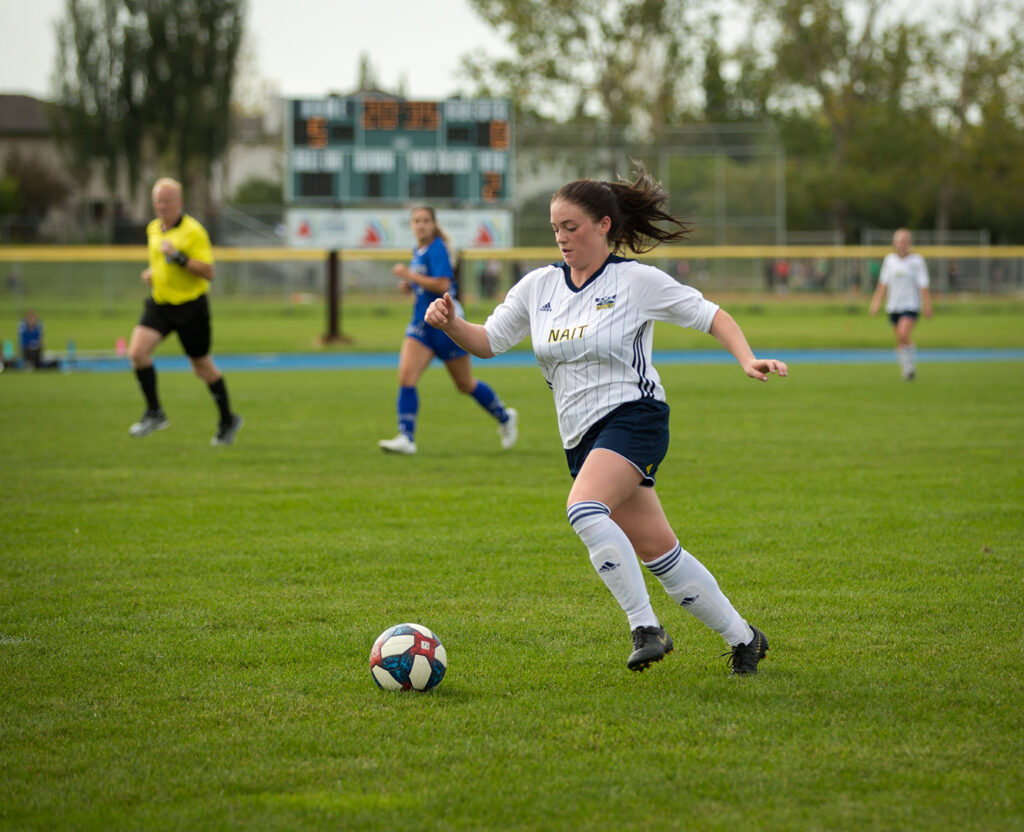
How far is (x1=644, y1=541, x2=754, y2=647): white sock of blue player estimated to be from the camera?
4.62 m

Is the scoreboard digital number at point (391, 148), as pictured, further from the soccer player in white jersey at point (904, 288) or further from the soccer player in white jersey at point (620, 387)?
the soccer player in white jersey at point (620, 387)

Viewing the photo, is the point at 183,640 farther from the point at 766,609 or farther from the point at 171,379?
the point at 171,379

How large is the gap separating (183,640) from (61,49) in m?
63.0

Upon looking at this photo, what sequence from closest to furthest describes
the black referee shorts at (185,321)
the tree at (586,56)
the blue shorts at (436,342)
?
the blue shorts at (436,342), the black referee shorts at (185,321), the tree at (586,56)

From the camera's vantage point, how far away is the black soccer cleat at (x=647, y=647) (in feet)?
14.5

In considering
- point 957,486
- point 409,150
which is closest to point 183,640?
point 957,486

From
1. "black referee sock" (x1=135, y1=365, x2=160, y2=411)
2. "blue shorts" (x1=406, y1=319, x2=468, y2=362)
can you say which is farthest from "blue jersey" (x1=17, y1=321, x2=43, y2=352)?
"blue shorts" (x1=406, y1=319, x2=468, y2=362)

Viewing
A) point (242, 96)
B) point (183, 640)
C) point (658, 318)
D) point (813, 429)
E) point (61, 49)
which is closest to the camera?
point (658, 318)

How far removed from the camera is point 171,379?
769 inches

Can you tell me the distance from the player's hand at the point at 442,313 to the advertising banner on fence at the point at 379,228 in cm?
2190

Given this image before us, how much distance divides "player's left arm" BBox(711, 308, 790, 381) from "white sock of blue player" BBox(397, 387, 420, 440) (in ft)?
21.3

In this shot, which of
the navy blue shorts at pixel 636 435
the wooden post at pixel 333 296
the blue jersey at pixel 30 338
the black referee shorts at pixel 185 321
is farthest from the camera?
the wooden post at pixel 333 296

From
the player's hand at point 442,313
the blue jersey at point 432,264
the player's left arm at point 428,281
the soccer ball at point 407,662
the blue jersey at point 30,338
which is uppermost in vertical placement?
the blue jersey at point 432,264

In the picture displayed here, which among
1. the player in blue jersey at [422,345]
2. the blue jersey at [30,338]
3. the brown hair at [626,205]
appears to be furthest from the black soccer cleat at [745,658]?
the blue jersey at [30,338]
